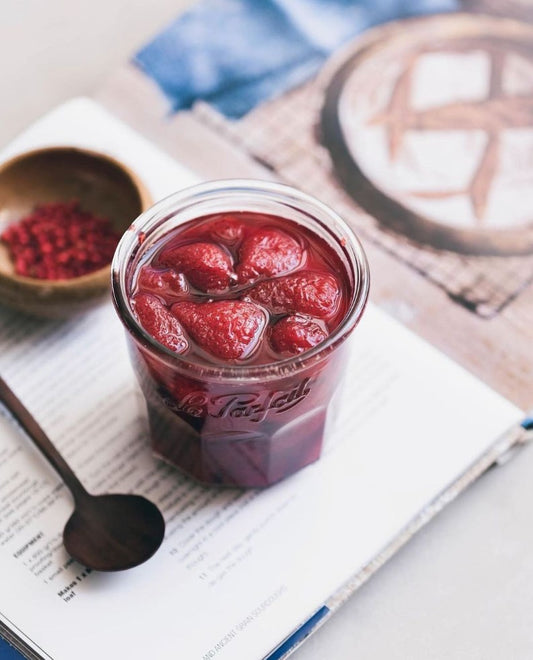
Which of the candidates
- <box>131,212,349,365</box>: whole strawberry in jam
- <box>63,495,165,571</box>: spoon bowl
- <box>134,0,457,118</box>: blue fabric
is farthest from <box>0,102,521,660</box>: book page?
<box>134,0,457,118</box>: blue fabric

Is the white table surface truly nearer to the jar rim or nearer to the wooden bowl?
the jar rim

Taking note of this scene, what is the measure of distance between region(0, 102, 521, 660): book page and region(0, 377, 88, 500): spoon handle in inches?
0.7

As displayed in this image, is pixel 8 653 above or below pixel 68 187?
below

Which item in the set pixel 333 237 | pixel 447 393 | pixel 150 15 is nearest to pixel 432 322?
pixel 447 393

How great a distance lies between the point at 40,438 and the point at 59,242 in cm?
25

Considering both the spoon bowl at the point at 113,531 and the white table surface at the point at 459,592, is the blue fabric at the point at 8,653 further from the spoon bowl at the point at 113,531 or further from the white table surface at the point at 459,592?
the white table surface at the point at 459,592

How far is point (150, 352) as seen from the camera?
76 centimetres

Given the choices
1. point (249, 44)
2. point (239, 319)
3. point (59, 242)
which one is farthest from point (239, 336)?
point (249, 44)

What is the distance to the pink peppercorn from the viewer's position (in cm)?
101

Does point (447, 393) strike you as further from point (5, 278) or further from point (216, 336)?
point (5, 278)

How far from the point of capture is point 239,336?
0.78 metres

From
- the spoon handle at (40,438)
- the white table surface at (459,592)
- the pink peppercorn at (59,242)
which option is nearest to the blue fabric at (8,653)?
the spoon handle at (40,438)

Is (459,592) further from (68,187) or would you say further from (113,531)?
(68,187)

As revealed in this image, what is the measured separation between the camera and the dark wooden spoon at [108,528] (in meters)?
0.84
